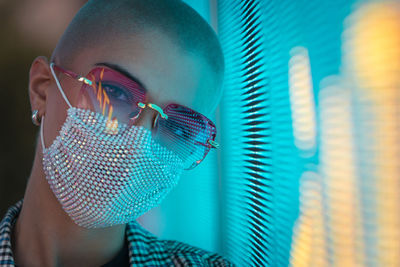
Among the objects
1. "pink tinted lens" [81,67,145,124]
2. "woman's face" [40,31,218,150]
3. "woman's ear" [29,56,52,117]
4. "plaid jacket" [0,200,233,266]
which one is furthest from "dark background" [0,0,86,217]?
"pink tinted lens" [81,67,145,124]

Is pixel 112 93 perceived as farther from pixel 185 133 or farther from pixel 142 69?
pixel 185 133

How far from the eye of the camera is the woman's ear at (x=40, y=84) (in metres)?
0.96

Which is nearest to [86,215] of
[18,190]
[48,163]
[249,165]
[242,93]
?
[48,163]

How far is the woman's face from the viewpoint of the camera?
0.85m

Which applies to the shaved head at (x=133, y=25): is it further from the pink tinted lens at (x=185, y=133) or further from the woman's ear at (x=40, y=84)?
the pink tinted lens at (x=185, y=133)

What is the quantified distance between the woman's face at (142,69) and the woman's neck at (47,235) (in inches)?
6.9

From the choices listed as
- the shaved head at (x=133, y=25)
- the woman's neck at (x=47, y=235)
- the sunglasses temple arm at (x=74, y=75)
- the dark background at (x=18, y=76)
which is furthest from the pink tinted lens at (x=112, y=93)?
the dark background at (x=18, y=76)

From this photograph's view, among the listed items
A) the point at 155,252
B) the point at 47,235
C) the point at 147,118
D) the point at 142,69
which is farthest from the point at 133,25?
the point at 155,252

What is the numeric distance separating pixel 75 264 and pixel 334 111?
0.93 meters

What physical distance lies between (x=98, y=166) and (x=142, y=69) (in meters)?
0.31

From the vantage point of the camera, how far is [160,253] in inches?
44.4

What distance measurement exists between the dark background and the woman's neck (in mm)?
744

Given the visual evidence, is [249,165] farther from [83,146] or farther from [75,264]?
[75,264]

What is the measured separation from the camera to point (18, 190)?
1601mm
